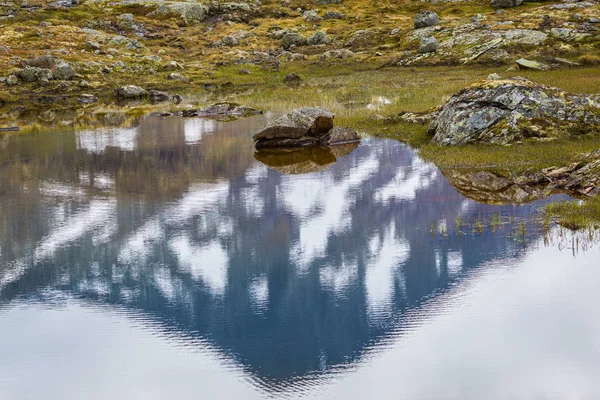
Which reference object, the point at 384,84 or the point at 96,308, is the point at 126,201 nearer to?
the point at 96,308

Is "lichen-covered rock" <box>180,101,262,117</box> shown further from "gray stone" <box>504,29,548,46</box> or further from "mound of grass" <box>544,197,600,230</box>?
"gray stone" <box>504,29,548,46</box>

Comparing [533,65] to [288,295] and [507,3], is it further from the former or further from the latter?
[507,3]

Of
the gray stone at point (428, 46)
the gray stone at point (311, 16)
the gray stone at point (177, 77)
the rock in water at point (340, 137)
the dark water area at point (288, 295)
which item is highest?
the gray stone at point (311, 16)

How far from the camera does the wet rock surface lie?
110 feet

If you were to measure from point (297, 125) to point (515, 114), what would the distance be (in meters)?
10.7

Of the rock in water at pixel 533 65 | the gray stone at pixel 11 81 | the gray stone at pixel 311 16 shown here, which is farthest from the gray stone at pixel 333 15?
the rock in water at pixel 533 65

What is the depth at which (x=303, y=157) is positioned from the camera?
30953 millimetres

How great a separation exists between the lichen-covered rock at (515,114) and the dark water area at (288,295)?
3.75 metres

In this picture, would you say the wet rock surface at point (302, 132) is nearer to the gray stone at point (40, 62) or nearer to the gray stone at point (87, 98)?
the gray stone at point (87, 98)

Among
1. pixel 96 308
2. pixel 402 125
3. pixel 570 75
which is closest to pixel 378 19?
pixel 570 75

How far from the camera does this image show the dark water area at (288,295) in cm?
1099

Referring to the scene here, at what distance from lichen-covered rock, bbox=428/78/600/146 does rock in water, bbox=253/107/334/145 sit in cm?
745

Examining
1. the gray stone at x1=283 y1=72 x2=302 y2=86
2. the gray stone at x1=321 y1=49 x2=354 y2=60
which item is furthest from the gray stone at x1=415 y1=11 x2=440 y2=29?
the gray stone at x1=283 y1=72 x2=302 y2=86

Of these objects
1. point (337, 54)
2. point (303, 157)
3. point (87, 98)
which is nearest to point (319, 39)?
point (337, 54)
